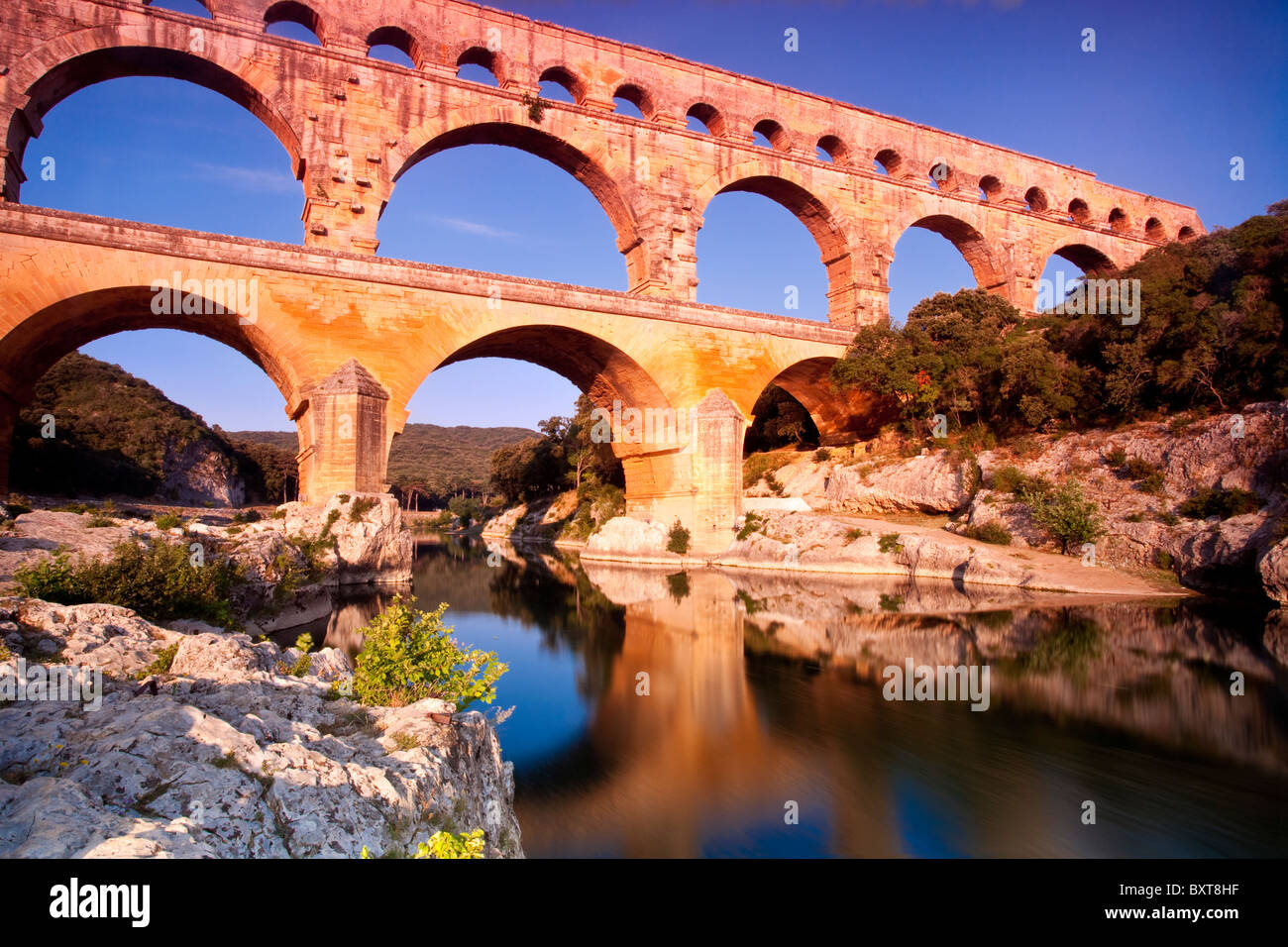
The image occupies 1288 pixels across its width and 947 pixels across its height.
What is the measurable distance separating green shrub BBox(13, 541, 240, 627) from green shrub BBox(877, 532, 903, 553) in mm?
14104

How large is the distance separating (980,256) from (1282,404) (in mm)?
15940

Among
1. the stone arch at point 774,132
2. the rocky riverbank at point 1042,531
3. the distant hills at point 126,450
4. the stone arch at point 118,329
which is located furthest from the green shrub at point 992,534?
the distant hills at point 126,450

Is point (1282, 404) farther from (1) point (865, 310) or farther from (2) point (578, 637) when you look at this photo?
(2) point (578, 637)

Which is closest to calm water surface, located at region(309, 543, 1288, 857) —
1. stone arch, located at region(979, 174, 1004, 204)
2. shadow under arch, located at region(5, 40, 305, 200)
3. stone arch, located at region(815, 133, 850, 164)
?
shadow under arch, located at region(5, 40, 305, 200)

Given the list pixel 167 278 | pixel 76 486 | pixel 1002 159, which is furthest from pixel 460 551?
pixel 1002 159

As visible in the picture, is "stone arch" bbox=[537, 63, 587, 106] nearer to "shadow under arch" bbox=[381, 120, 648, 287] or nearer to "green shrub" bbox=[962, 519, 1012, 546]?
"shadow under arch" bbox=[381, 120, 648, 287]

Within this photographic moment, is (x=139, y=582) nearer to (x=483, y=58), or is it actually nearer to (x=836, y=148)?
(x=483, y=58)

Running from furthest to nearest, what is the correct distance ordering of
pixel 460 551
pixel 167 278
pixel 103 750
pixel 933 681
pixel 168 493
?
1. pixel 168 493
2. pixel 460 551
3. pixel 167 278
4. pixel 933 681
5. pixel 103 750

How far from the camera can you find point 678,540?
22.1 metres

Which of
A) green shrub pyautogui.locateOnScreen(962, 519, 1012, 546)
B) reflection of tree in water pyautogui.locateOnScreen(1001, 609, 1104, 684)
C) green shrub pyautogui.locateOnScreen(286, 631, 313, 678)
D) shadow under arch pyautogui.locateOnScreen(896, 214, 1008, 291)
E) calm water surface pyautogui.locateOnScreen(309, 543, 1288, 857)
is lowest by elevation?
calm water surface pyautogui.locateOnScreen(309, 543, 1288, 857)

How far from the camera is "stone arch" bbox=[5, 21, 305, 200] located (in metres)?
16.1

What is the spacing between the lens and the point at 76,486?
31797mm

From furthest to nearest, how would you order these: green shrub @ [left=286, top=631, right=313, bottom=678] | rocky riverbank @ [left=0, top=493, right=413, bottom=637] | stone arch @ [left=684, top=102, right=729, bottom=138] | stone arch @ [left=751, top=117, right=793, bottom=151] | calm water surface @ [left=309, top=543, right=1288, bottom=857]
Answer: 1. stone arch @ [left=751, top=117, right=793, bottom=151]
2. stone arch @ [left=684, top=102, right=729, bottom=138]
3. rocky riverbank @ [left=0, top=493, right=413, bottom=637]
4. green shrub @ [left=286, top=631, right=313, bottom=678]
5. calm water surface @ [left=309, top=543, right=1288, bottom=857]

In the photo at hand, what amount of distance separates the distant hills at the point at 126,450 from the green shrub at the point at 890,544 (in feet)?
88.0
